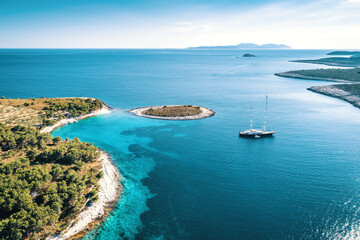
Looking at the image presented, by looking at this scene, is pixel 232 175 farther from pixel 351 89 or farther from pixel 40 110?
pixel 351 89

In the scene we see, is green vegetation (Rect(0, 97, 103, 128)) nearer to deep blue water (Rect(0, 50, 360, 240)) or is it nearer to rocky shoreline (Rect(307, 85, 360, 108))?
deep blue water (Rect(0, 50, 360, 240))

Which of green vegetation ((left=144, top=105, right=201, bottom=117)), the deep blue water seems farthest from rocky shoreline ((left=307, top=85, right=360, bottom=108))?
green vegetation ((left=144, top=105, right=201, bottom=117))

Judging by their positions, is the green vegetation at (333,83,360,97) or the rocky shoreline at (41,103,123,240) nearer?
the rocky shoreline at (41,103,123,240)

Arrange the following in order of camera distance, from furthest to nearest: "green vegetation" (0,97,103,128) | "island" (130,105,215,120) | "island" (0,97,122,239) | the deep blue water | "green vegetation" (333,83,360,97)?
"green vegetation" (333,83,360,97) < "island" (130,105,215,120) < "green vegetation" (0,97,103,128) < the deep blue water < "island" (0,97,122,239)

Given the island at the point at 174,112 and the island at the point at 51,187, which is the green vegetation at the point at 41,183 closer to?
the island at the point at 51,187

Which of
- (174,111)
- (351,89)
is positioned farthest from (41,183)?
(351,89)

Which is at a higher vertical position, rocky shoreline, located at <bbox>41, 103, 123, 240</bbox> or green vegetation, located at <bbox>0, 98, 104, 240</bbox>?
green vegetation, located at <bbox>0, 98, 104, 240</bbox>

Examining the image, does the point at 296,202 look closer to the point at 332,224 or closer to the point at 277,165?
the point at 332,224

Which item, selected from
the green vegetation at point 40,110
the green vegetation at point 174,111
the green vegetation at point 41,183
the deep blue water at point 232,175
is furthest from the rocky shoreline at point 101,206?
the green vegetation at point 174,111
